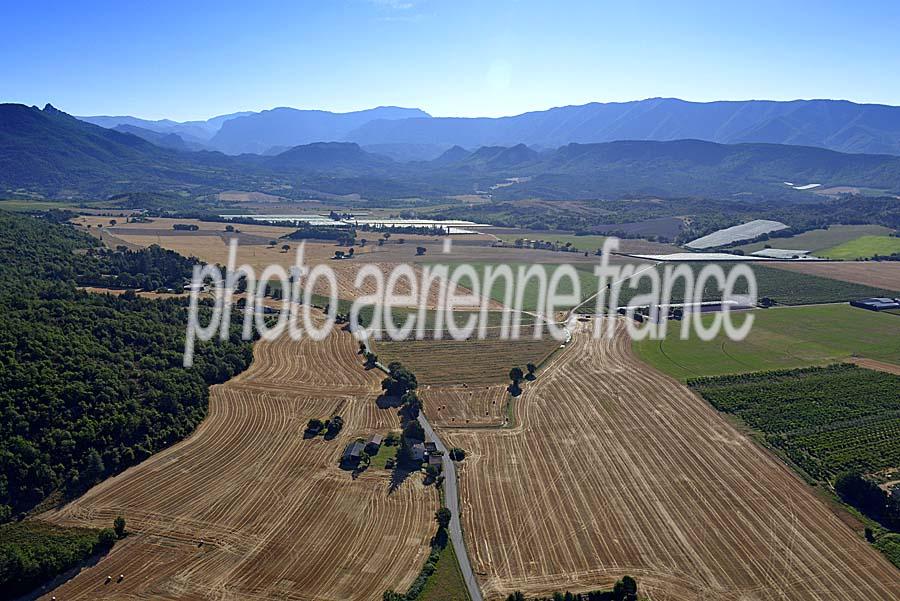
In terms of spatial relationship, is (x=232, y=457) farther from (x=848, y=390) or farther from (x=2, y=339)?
(x=848, y=390)

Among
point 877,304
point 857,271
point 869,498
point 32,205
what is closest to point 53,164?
point 32,205

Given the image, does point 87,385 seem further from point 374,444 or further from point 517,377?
point 517,377

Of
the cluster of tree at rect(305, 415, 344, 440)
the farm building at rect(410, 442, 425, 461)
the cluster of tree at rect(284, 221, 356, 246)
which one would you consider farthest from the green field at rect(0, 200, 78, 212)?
the farm building at rect(410, 442, 425, 461)

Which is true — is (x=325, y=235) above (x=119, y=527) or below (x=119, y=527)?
above

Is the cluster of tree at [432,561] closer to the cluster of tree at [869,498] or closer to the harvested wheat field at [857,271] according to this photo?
the cluster of tree at [869,498]

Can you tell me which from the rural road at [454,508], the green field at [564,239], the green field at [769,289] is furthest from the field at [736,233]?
the rural road at [454,508]

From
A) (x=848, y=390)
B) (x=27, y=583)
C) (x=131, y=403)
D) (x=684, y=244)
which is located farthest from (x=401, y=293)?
(x=684, y=244)
